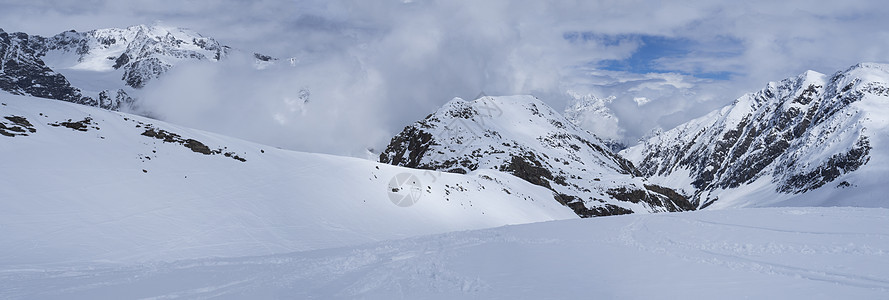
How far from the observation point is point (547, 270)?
13.0 meters

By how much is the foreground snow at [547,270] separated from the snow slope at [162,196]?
163 inches

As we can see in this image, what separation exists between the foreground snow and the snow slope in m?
4.13

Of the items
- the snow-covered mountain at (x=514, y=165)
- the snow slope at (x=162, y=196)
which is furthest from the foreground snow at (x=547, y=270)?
the snow-covered mountain at (x=514, y=165)

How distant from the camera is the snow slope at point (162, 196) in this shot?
18172 mm

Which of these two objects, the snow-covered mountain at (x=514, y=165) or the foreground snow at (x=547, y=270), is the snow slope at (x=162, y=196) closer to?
the foreground snow at (x=547, y=270)

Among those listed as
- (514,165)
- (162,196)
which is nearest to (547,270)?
A: (162,196)

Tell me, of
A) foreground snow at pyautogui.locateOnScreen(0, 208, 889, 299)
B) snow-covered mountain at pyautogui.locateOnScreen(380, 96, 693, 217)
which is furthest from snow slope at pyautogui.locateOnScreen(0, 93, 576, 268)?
snow-covered mountain at pyautogui.locateOnScreen(380, 96, 693, 217)

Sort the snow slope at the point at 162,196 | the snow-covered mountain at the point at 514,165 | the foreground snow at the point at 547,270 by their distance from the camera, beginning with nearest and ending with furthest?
the foreground snow at the point at 547,270
the snow slope at the point at 162,196
the snow-covered mountain at the point at 514,165

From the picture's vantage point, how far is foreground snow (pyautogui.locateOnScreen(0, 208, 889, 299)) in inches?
424

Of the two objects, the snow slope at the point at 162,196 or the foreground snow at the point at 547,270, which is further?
the snow slope at the point at 162,196

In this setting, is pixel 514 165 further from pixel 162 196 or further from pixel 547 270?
pixel 547 270

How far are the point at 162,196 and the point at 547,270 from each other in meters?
20.2

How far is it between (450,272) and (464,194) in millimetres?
34821

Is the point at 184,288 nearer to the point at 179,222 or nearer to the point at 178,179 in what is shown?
the point at 179,222
